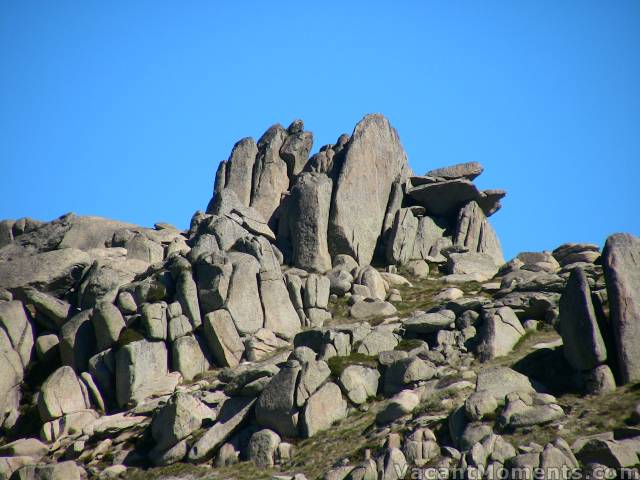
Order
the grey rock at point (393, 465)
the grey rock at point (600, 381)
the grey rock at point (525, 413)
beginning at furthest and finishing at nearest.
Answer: the grey rock at point (600, 381), the grey rock at point (525, 413), the grey rock at point (393, 465)

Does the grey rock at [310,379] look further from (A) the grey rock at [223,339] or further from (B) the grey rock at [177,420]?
(A) the grey rock at [223,339]

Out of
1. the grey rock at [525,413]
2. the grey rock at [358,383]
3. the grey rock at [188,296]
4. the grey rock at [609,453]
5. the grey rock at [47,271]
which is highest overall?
the grey rock at [47,271]

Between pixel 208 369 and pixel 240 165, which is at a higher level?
pixel 240 165

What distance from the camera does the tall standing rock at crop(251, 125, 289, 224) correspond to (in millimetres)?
100750

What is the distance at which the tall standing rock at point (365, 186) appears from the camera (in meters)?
92.0

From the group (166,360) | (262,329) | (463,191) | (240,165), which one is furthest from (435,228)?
(166,360)

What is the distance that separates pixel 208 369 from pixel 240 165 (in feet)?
128

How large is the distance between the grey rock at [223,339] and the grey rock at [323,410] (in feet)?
49.4

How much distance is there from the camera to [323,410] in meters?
56.8

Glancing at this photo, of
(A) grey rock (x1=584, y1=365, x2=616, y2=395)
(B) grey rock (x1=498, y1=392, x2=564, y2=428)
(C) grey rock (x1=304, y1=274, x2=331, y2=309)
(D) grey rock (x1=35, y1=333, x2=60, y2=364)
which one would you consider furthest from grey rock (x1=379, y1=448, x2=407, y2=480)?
(D) grey rock (x1=35, y1=333, x2=60, y2=364)

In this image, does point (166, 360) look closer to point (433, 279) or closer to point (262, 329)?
point (262, 329)

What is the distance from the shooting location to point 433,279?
88.8 meters

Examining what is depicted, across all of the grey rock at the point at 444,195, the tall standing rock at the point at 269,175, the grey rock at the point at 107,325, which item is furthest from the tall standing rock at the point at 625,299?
the tall standing rock at the point at 269,175

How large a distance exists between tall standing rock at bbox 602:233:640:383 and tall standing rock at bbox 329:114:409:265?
3988cm
